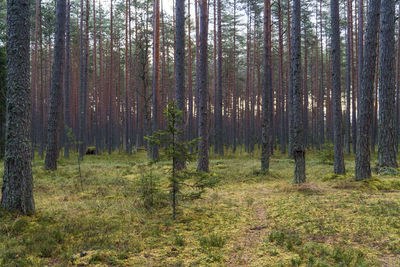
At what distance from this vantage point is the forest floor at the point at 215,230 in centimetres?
393

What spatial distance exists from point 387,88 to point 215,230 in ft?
32.9

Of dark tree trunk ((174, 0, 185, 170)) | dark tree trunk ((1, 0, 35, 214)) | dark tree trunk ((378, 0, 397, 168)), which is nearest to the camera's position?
dark tree trunk ((1, 0, 35, 214))

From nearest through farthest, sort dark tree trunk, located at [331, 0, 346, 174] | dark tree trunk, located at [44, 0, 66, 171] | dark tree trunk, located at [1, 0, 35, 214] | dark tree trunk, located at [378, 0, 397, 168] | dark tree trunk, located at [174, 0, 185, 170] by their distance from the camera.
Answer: dark tree trunk, located at [1, 0, 35, 214], dark tree trunk, located at [331, 0, 346, 174], dark tree trunk, located at [378, 0, 397, 168], dark tree trunk, located at [174, 0, 185, 170], dark tree trunk, located at [44, 0, 66, 171]

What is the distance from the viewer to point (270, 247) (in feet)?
14.2

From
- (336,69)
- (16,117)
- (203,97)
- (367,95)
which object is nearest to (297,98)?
(367,95)

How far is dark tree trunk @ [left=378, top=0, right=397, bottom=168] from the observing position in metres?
10.7

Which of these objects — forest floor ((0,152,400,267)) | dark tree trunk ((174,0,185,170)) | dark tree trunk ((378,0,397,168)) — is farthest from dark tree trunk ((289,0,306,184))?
dark tree trunk ((174,0,185,170))

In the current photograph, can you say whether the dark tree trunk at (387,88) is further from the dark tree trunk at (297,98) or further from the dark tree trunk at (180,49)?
the dark tree trunk at (180,49)

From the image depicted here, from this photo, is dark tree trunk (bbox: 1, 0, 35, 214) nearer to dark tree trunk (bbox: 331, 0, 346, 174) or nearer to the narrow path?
the narrow path

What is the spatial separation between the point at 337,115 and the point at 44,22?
26.2 meters

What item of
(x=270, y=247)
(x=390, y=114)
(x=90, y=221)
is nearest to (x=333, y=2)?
(x=390, y=114)

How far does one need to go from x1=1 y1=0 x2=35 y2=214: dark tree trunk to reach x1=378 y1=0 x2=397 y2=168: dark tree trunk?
12394 millimetres

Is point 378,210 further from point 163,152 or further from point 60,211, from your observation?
point 60,211

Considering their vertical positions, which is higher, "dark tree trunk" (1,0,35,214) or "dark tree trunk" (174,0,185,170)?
"dark tree trunk" (174,0,185,170)
